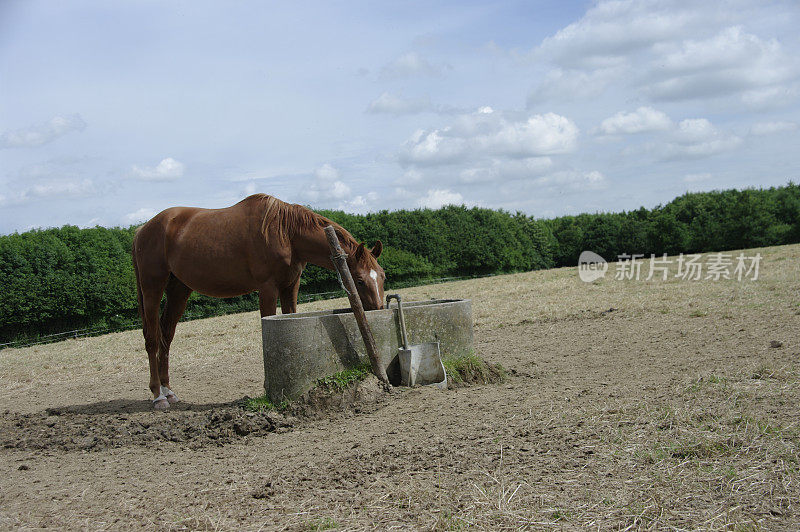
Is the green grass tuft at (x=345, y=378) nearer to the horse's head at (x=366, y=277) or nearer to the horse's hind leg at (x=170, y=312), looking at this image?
the horse's head at (x=366, y=277)

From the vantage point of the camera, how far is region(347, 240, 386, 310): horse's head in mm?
6301

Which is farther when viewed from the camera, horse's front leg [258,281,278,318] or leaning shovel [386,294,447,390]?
horse's front leg [258,281,278,318]

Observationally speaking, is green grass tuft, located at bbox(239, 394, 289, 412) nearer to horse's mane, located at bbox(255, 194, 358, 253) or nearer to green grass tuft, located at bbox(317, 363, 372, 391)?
green grass tuft, located at bbox(317, 363, 372, 391)

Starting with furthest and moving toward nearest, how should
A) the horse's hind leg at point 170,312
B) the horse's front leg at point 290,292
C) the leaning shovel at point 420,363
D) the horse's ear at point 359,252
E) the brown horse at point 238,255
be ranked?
1. the horse's hind leg at point 170,312
2. the horse's front leg at point 290,292
3. the brown horse at point 238,255
4. the horse's ear at point 359,252
5. the leaning shovel at point 420,363

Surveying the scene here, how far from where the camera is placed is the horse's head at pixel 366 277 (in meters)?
6.30

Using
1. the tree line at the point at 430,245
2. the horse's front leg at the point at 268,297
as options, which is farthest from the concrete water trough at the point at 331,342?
the tree line at the point at 430,245

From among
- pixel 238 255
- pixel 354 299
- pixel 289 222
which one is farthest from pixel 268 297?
pixel 354 299

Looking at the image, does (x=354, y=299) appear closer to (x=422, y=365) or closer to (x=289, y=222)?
(x=422, y=365)

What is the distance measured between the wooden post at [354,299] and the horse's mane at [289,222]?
280 mm

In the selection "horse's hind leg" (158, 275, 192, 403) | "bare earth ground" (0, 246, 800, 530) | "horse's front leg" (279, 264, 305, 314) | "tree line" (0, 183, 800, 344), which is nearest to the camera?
"bare earth ground" (0, 246, 800, 530)

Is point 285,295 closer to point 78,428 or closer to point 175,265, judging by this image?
point 175,265

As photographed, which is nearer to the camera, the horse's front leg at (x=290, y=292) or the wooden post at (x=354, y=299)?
the wooden post at (x=354, y=299)

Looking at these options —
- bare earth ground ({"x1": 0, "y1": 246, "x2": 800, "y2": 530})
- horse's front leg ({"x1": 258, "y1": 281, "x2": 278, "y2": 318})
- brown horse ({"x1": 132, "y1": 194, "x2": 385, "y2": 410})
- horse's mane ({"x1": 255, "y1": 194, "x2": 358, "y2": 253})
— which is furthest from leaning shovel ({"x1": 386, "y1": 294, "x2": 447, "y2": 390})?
horse's front leg ({"x1": 258, "y1": 281, "x2": 278, "y2": 318})

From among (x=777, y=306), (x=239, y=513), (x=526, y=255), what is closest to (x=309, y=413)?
(x=239, y=513)
